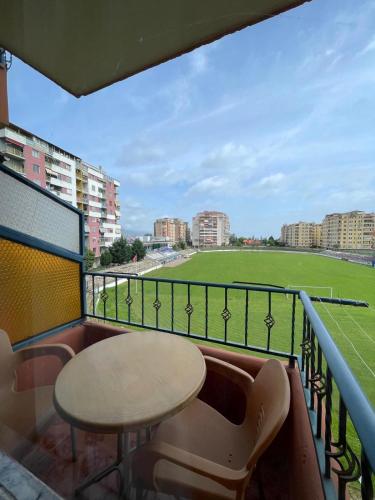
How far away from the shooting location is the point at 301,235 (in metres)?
4.97

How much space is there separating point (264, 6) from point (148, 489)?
2.07 meters

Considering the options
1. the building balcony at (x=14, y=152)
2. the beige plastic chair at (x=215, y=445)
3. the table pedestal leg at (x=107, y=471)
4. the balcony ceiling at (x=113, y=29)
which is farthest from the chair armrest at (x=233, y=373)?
the building balcony at (x=14, y=152)

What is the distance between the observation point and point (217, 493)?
0.83 m

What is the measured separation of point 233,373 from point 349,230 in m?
3.05

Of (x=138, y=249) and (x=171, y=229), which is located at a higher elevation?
(x=171, y=229)

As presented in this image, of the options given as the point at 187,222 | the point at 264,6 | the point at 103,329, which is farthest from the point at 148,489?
the point at 187,222

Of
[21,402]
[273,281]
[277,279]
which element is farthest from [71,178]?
[277,279]

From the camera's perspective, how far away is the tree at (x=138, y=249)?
297 cm

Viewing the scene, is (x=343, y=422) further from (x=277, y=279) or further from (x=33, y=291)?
(x=277, y=279)

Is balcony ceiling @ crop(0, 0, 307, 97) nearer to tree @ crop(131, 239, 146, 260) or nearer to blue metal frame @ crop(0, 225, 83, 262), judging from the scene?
blue metal frame @ crop(0, 225, 83, 262)

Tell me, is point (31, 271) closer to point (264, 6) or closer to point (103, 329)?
point (103, 329)

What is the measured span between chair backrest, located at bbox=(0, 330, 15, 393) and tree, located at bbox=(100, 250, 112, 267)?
1.29 metres

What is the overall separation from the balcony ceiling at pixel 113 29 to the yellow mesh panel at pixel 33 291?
4.28ft

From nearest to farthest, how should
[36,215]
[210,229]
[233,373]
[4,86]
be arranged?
[233,373], [4,86], [36,215], [210,229]
